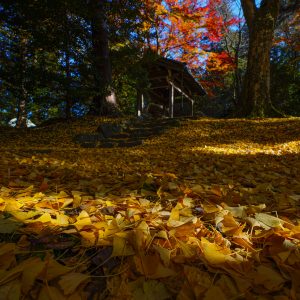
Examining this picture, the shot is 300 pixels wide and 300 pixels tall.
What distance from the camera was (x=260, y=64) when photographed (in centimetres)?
710

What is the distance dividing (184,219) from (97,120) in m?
6.96

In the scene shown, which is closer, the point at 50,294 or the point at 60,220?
the point at 50,294

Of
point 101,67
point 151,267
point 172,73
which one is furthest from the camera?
point 172,73

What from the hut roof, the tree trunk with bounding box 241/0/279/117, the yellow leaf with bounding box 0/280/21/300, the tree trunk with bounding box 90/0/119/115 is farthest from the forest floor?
the hut roof

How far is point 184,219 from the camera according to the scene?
1.18 meters

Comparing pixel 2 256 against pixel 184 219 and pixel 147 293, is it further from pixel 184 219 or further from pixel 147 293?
pixel 184 219

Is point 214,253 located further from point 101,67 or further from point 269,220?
point 101,67

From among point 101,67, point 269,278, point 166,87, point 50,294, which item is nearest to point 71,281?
point 50,294

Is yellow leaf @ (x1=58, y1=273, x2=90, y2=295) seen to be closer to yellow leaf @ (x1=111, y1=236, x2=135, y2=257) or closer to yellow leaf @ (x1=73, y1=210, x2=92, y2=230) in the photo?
yellow leaf @ (x1=111, y1=236, x2=135, y2=257)

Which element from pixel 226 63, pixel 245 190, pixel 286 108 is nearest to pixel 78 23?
pixel 245 190

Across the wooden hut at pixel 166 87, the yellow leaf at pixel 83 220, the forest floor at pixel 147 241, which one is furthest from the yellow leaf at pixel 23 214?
the wooden hut at pixel 166 87

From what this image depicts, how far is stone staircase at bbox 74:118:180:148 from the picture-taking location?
5.49 meters

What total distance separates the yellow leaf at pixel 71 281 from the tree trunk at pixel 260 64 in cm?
700

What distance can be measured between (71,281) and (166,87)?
12.6 meters
